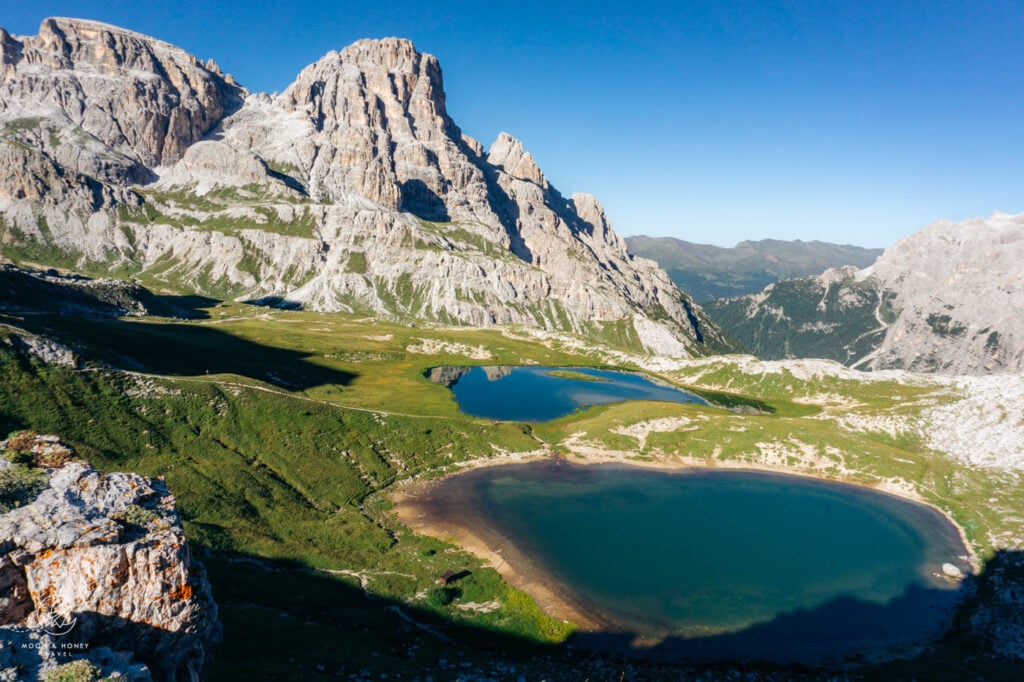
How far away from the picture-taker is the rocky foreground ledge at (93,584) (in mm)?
13281

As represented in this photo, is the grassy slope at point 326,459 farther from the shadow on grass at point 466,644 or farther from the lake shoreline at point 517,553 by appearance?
the lake shoreline at point 517,553

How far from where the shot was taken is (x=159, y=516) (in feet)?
61.2

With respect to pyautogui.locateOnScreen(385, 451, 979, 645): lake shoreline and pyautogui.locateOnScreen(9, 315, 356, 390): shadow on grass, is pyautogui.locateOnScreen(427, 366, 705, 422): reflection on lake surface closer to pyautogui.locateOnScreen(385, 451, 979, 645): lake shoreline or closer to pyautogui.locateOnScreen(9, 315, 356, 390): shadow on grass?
pyautogui.locateOnScreen(385, 451, 979, 645): lake shoreline

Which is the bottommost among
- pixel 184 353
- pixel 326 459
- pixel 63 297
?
pixel 326 459

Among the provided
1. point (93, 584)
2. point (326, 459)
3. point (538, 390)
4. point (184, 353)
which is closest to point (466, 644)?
point (93, 584)

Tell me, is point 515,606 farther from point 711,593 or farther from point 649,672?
point 711,593

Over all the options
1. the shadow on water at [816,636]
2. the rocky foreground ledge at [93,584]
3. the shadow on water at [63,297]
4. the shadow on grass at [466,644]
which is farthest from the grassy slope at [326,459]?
the shadow on water at [63,297]

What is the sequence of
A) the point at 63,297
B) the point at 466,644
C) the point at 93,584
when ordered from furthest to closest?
the point at 63,297, the point at 466,644, the point at 93,584

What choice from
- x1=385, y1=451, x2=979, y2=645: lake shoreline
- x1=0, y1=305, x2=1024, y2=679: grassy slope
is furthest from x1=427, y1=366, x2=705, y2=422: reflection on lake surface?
x1=385, y1=451, x2=979, y2=645: lake shoreline

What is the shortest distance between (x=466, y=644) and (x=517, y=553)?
15.8 m

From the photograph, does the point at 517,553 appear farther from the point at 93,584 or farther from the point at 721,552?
the point at 93,584

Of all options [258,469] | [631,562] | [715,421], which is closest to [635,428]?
[715,421]

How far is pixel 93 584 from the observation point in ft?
50.0

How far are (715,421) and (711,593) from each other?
5640 centimetres
